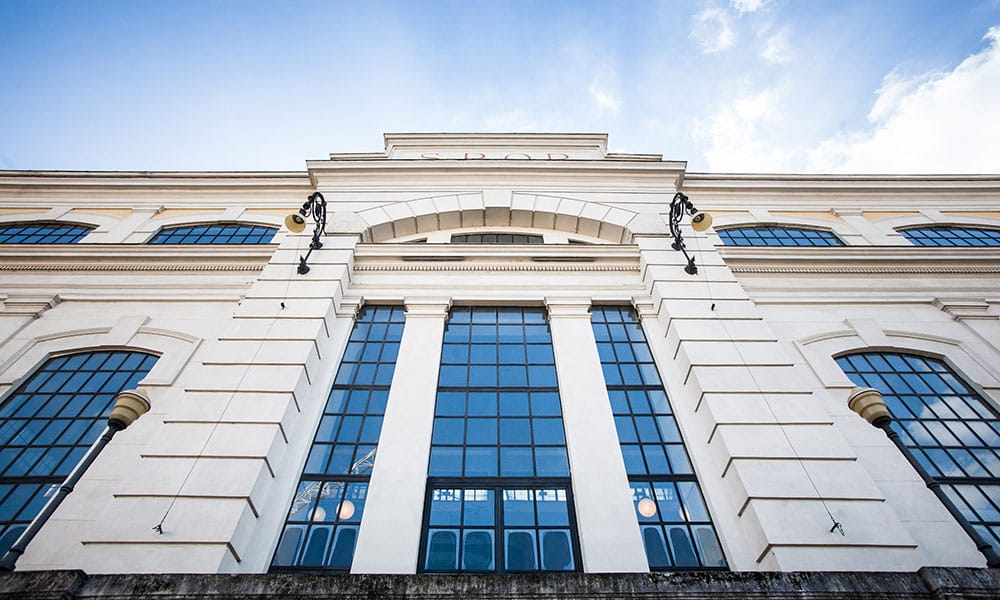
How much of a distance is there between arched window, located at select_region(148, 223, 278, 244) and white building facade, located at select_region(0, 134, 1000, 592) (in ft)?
0.39

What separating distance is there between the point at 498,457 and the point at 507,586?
13.3ft

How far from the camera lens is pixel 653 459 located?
9.59 meters

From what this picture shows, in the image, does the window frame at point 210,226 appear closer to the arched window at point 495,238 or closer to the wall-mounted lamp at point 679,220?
the arched window at point 495,238

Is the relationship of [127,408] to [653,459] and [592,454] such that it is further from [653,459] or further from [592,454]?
[653,459]

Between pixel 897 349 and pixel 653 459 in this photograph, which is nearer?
pixel 653 459

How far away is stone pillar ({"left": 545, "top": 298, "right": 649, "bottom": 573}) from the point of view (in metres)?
7.82

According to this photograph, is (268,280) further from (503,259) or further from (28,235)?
(28,235)

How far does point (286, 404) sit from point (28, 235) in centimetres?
1515

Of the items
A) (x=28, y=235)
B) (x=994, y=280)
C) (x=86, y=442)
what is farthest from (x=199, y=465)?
(x=994, y=280)

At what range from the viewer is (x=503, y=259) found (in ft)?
47.9

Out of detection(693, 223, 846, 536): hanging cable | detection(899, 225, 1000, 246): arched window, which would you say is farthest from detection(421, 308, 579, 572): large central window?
detection(899, 225, 1000, 246): arched window

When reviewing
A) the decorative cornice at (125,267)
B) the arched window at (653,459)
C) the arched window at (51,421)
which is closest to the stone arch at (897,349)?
the arched window at (653,459)

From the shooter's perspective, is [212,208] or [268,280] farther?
[212,208]

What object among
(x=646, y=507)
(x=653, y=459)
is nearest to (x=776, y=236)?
(x=653, y=459)
